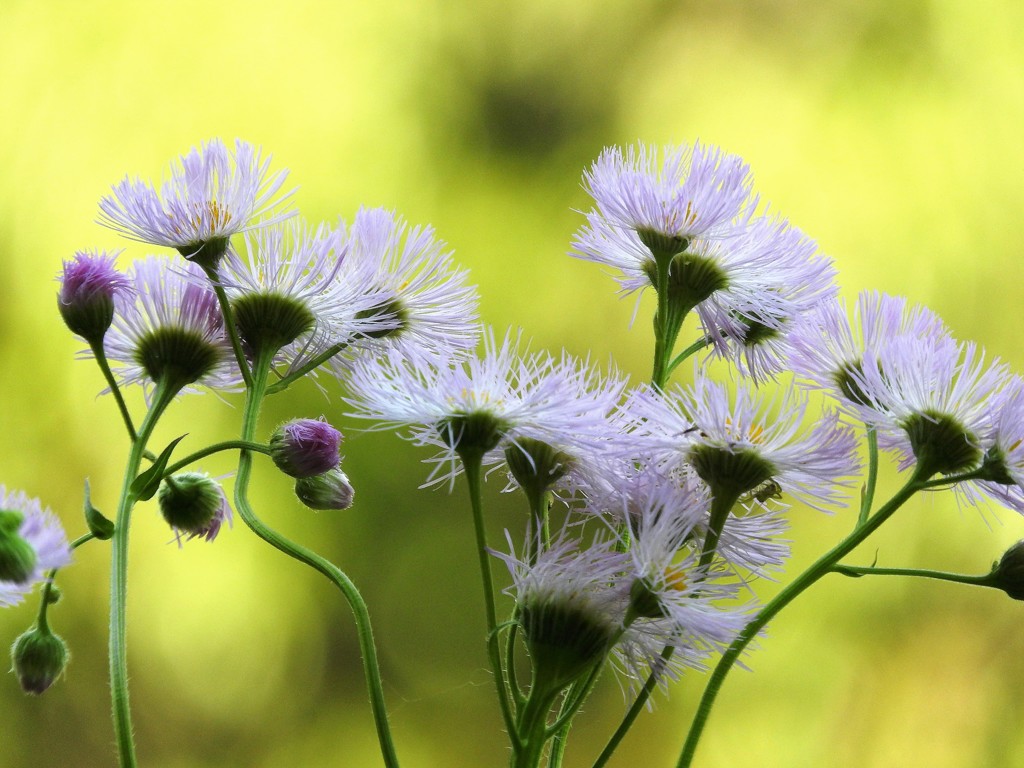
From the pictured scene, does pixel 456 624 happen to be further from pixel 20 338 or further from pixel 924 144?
pixel 924 144

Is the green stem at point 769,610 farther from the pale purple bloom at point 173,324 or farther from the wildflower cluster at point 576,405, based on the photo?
the pale purple bloom at point 173,324

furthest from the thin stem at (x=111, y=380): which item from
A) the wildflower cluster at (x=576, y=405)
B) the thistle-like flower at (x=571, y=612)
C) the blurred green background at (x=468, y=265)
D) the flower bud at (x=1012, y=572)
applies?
the blurred green background at (x=468, y=265)

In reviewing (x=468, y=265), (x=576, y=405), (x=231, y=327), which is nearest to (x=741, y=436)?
(x=576, y=405)

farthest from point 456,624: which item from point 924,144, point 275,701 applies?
point 924,144

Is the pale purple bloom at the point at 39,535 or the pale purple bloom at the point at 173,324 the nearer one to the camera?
the pale purple bloom at the point at 39,535

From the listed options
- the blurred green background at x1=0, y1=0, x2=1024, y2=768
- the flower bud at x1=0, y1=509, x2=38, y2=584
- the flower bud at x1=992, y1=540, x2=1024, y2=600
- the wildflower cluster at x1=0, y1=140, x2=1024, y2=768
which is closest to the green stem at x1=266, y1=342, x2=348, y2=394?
the wildflower cluster at x1=0, y1=140, x2=1024, y2=768

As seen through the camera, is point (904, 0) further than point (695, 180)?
Yes
